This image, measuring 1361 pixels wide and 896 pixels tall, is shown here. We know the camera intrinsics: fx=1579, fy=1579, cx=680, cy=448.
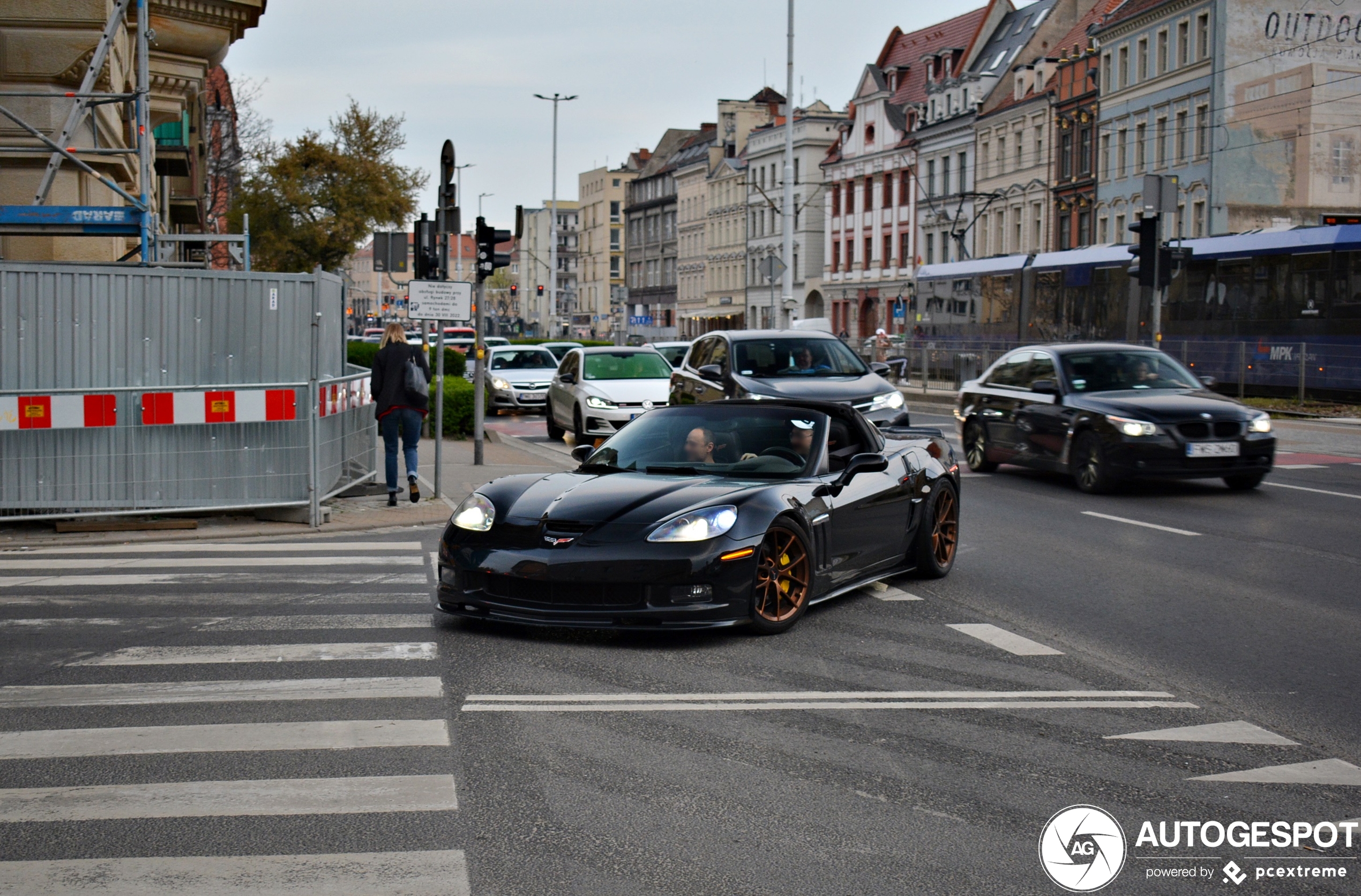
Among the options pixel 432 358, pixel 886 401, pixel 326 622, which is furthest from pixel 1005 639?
pixel 432 358

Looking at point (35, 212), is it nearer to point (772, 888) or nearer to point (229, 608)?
point (229, 608)

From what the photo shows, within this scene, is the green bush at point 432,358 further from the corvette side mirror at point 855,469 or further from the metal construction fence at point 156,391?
the corvette side mirror at point 855,469

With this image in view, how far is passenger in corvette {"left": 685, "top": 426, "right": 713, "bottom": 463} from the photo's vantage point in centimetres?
898

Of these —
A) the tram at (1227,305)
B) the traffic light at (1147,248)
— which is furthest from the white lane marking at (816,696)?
the tram at (1227,305)

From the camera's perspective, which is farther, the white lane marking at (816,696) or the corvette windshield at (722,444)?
the corvette windshield at (722,444)

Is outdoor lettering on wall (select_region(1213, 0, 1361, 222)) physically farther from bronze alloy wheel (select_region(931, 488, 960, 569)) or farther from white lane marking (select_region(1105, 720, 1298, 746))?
white lane marking (select_region(1105, 720, 1298, 746))

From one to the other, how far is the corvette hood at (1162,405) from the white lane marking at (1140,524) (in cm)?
145

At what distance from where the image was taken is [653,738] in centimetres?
598

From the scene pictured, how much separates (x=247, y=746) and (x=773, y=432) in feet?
13.4

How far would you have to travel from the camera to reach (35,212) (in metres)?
16.8

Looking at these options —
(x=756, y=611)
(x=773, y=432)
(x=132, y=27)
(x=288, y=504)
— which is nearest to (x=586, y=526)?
(x=756, y=611)

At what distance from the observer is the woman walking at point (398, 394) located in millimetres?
14828

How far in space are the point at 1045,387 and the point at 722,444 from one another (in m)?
8.37

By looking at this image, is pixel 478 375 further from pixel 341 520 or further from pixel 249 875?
pixel 249 875
